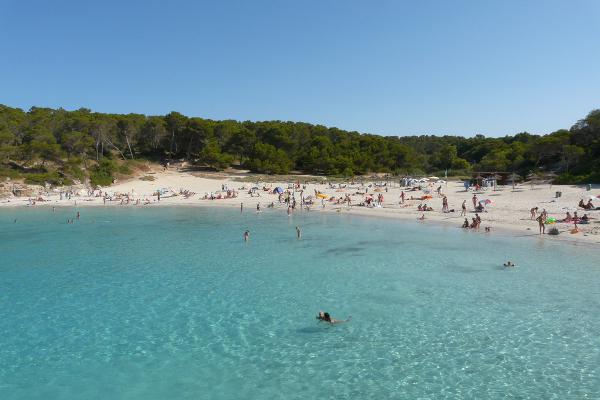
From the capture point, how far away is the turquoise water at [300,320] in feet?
30.7

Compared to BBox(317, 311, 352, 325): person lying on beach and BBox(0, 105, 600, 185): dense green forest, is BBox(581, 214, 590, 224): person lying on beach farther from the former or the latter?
BBox(317, 311, 352, 325): person lying on beach

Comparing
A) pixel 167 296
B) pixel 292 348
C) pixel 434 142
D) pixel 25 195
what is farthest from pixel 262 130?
pixel 292 348

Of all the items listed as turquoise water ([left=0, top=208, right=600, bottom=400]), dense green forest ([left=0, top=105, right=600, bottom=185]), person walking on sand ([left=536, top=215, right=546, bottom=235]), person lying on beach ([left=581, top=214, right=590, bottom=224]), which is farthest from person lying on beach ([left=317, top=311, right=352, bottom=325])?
dense green forest ([left=0, top=105, right=600, bottom=185])

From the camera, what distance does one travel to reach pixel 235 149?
232ft

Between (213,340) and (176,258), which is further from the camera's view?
(176,258)

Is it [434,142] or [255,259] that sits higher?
[434,142]

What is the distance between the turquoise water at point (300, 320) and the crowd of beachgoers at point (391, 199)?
5560 millimetres

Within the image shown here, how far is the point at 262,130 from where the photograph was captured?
243ft

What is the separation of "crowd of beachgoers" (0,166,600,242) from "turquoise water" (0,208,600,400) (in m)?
5.56

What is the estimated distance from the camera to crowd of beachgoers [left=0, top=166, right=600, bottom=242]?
28.6m

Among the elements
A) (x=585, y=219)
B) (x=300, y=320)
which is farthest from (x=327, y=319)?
(x=585, y=219)

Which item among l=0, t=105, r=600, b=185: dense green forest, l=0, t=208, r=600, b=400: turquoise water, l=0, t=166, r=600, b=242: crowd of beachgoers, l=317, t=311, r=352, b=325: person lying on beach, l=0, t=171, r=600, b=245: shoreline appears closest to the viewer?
l=0, t=208, r=600, b=400: turquoise water

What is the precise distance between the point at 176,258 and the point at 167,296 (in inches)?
251

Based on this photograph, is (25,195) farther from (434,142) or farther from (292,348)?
(434,142)
